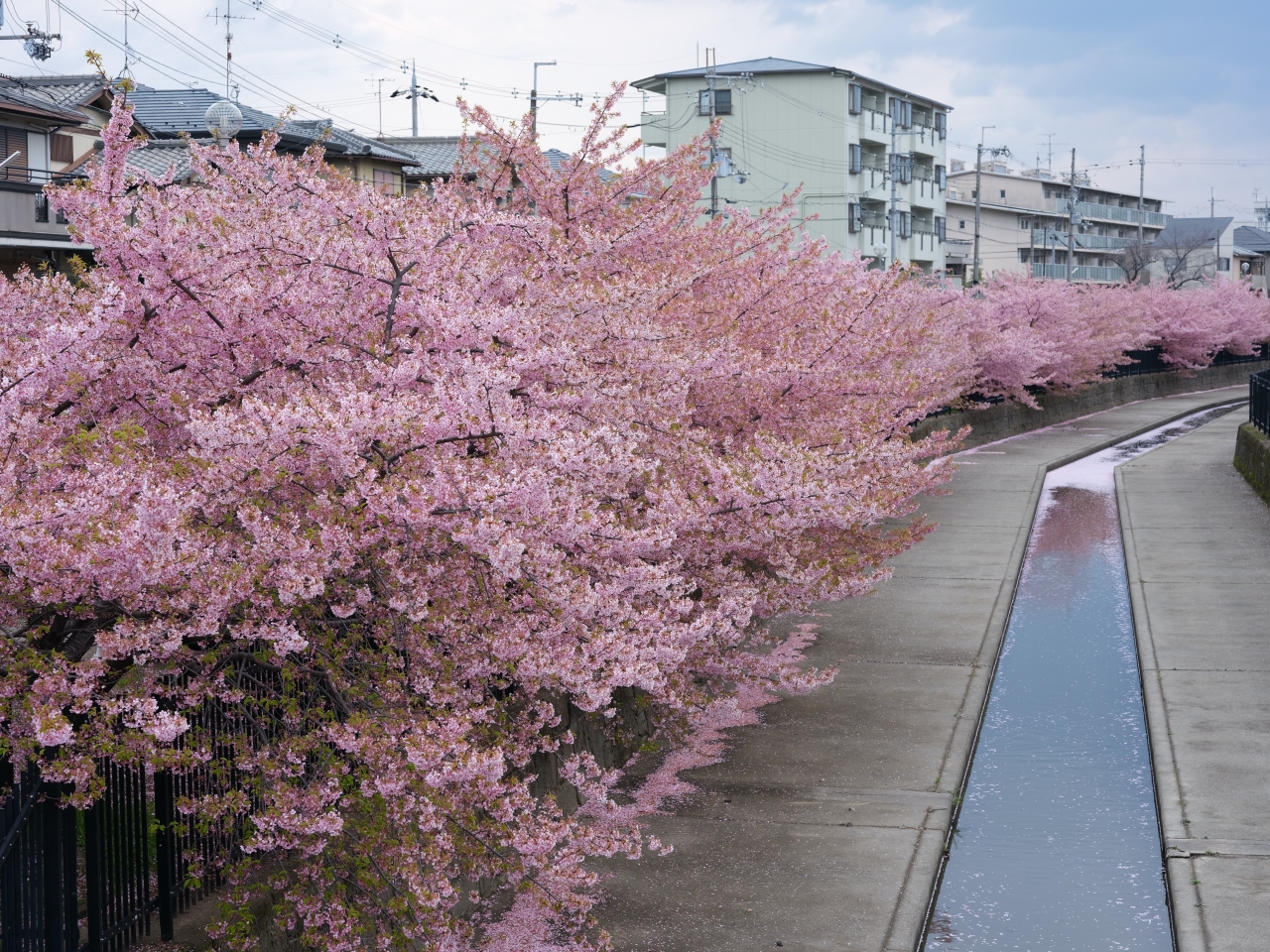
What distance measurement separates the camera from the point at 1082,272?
101m

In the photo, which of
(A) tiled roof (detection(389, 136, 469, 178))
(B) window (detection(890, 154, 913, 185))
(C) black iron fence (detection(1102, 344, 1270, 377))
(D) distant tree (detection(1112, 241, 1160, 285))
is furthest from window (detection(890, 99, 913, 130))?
(A) tiled roof (detection(389, 136, 469, 178))

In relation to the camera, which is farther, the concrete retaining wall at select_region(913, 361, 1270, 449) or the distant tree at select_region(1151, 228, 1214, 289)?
the distant tree at select_region(1151, 228, 1214, 289)

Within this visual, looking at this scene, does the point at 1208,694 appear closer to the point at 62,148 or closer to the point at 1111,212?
the point at 62,148

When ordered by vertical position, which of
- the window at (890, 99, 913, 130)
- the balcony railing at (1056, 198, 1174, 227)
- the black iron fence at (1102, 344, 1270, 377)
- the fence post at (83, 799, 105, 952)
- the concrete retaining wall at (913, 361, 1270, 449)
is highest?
the window at (890, 99, 913, 130)

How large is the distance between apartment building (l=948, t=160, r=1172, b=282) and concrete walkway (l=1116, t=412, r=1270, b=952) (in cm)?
7319

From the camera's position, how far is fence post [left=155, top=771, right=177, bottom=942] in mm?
6160

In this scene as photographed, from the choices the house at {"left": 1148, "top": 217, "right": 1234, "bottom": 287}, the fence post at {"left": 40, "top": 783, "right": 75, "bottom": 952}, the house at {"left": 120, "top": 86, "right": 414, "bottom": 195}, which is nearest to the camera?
the fence post at {"left": 40, "top": 783, "right": 75, "bottom": 952}

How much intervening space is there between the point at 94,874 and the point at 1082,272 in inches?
4041

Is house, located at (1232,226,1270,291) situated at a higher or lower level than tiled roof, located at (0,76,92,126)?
higher

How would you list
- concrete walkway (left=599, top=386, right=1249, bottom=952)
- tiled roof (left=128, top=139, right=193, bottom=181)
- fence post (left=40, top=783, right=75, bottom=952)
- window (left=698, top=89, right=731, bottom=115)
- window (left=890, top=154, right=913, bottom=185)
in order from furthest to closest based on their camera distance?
window (left=890, top=154, right=913, bottom=185), window (left=698, top=89, right=731, bottom=115), tiled roof (left=128, top=139, right=193, bottom=181), concrete walkway (left=599, top=386, right=1249, bottom=952), fence post (left=40, top=783, right=75, bottom=952)

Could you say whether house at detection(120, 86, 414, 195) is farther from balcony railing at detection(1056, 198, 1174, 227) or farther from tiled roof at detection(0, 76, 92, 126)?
balcony railing at detection(1056, 198, 1174, 227)

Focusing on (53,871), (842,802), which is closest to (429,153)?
(842,802)

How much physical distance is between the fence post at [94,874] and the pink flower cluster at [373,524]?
540 mm

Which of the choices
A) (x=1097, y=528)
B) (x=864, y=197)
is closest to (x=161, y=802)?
(x=1097, y=528)
